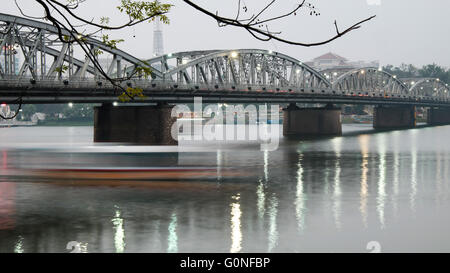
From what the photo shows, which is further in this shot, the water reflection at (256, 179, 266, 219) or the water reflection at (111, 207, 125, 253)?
the water reflection at (256, 179, 266, 219)

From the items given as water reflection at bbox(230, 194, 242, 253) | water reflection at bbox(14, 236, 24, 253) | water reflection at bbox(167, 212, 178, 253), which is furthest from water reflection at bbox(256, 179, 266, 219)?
water reflection at bbox(14, 236, 24, 253)

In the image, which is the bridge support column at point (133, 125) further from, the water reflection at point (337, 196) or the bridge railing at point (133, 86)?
the water reflection at point (337, 196)

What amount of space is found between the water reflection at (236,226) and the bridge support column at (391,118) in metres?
138

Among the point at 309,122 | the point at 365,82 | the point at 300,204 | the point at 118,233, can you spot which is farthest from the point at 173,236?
the point at 365,82

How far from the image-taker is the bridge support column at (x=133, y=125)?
78750 millimetres

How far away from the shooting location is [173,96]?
8519 cm

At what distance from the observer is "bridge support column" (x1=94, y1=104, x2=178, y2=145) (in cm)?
7875

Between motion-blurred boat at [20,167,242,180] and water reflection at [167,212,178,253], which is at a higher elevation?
water reflection at [167,212,178,253]

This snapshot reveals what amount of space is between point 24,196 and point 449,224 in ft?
74.7

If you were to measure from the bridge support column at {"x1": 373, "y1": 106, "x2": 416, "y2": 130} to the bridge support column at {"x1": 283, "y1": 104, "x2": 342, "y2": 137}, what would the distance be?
4304 cm

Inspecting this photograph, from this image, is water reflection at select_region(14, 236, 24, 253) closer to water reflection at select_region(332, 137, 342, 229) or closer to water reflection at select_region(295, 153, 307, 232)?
water reflection at select_region(295, 153, 307, 232)

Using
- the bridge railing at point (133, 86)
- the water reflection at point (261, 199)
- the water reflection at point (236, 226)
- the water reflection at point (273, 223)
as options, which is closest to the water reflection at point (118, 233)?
the water reflection at point (236, 226)

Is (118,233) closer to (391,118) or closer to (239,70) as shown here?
(239,70)
